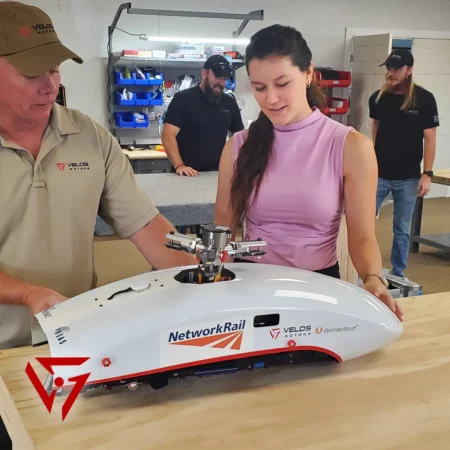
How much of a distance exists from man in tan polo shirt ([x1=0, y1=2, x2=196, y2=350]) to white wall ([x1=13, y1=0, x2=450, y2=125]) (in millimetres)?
4628

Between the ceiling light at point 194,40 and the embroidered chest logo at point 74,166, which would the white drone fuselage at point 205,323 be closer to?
the embroidered chest logo at point 74,166

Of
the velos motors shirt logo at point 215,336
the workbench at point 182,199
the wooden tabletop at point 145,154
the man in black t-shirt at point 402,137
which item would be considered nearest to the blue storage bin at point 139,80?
the wooden tabletop at point 145,154

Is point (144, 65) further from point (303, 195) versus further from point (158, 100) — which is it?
point (303, 195)

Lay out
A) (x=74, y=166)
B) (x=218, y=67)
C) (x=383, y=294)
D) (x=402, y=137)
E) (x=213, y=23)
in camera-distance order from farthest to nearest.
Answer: (x=213, y=23)
(x=402, y=137)
(x=218, y=67)
(x=74, y=166)
(x=383, y=294)

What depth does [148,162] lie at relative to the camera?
552cm

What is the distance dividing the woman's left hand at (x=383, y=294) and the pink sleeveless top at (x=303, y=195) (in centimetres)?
22

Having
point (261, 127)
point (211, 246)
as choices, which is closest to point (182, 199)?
point (261, 127)

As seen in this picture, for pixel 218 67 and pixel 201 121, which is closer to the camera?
pixel 218 67

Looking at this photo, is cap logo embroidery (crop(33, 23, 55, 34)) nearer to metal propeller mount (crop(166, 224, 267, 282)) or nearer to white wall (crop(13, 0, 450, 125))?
metal propeller mount (crop(166, 224, 267, 282))

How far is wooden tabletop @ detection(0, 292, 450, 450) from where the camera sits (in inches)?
33.5

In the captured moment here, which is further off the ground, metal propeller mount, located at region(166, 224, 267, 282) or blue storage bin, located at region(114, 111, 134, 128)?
metal propeller mount, located at region(166, 224, 267, 282)

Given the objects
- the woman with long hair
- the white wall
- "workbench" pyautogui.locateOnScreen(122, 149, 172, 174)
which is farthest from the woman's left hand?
the white wall

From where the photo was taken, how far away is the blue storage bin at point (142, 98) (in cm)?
571

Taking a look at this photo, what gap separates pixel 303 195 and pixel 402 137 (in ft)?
9.29
